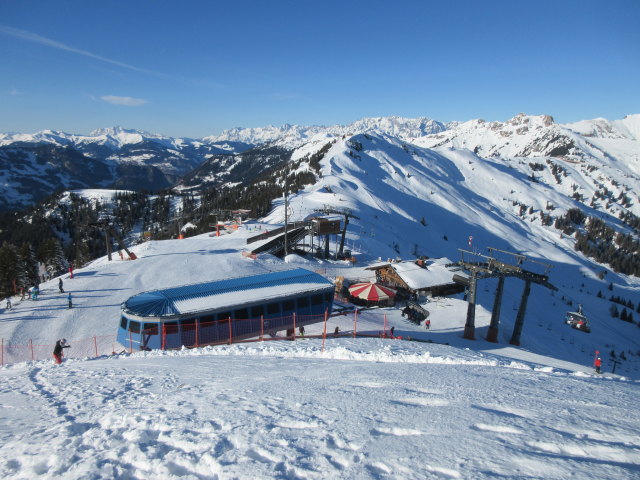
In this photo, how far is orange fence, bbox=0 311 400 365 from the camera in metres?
19.2

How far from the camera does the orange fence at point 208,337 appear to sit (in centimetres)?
1925

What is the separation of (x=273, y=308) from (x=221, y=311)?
10.9 feet

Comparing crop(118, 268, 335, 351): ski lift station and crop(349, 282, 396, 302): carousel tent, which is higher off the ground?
crop(118, 268, 335, 351): ski lift station

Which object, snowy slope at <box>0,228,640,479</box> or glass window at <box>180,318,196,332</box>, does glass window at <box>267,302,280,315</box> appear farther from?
snowy slope at <box>0,228,640,479</box>

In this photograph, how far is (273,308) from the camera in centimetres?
2181

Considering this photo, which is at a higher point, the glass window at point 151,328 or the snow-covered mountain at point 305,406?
the snow-covered mountain at point 305,406

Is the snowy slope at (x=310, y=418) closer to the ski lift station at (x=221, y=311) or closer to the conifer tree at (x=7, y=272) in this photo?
the ski lift station at (x=221, y=311)

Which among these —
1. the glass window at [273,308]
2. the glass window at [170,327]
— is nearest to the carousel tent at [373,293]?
the glass window at [273,308]

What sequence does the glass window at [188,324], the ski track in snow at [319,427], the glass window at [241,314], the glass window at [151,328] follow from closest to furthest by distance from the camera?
the ski track in snow at [319,427], the glass window at [151,328], the glass window at [188,324], the glass window at [241,314]

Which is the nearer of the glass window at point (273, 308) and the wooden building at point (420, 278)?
the glass window at point (273, 308)

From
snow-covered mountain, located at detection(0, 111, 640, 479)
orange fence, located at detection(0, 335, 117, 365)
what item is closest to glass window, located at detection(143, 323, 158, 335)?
snow-covered mountain, located at detection(0, 111, 640, 479)

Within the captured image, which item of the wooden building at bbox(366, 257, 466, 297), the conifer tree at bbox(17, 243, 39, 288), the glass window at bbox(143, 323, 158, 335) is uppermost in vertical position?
the glass window at bbox(143, 323, 158, 335)

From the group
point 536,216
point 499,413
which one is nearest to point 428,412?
point 499,413

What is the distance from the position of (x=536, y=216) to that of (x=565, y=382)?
495ft
